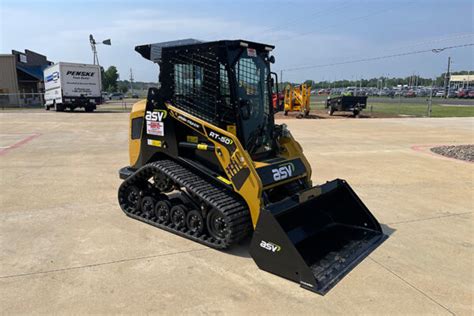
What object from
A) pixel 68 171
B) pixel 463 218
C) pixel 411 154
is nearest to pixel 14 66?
pixel 68 171

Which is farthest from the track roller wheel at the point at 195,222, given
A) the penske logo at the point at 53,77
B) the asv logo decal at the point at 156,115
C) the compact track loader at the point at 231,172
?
the penske logo at the point at 53,77

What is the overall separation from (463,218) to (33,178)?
7862 mm

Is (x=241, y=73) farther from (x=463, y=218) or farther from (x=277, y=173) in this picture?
(x=463, y=218)

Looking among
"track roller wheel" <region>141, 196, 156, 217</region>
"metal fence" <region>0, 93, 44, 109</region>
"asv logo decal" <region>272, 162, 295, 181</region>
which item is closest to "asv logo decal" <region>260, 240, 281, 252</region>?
"asv logo decal" <region>272, 162, 295, 181</region>

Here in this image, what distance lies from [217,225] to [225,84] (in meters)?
1.70

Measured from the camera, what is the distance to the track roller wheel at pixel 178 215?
4.70 m

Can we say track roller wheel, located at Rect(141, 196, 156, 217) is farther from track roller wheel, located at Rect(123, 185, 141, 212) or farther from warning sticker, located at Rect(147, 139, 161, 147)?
warning sticker, located at Rect(147, 139, 161, 147)

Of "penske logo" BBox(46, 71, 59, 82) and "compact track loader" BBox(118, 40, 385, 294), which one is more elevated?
"penske logo" BBox(46, 71, 59, 82)

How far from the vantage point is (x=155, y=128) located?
5.18 m

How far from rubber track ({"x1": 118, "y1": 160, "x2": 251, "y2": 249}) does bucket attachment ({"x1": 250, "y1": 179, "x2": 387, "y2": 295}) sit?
35cm

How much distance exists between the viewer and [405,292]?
3484 mm

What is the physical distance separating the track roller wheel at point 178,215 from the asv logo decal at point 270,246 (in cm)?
130

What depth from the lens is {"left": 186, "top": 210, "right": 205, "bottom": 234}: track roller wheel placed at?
Answer: 4516 millimetres

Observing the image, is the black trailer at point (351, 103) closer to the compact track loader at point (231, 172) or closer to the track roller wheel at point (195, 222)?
the compact track loader at point (231, 172)
